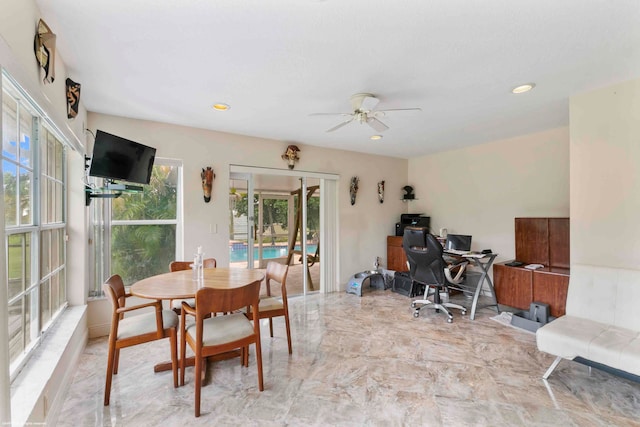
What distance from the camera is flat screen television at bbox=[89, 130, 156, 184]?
90.7 inches

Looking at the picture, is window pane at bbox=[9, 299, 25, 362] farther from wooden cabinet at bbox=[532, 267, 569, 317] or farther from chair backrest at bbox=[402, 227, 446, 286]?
wooden cabinet at bbox=[532, 267, 569, 317]

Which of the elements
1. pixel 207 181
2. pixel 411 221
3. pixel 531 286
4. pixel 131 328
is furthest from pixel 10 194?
pixel 411 221

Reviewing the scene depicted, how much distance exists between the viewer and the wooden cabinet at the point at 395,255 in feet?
17.0

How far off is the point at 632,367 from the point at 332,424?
1940mm

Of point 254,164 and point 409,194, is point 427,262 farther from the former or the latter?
point 254,164

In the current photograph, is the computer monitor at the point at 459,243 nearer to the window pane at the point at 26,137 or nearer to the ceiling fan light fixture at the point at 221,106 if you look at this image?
the ceiling fan light fixture at the point at 221,106

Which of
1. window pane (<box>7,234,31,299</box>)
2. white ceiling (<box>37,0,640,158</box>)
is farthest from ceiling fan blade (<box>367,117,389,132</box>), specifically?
window pane (<box>7,234,31,299</box>)

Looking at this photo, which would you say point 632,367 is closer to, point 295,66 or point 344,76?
point 344,76

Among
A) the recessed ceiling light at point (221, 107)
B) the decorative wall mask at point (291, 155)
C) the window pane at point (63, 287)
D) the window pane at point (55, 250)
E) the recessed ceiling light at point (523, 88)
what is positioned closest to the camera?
the window pane at point (55, 250)

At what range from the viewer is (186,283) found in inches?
93.1

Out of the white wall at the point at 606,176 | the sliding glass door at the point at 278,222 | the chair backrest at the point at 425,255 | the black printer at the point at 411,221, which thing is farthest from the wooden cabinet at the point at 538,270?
the sliding glass door at the point at 278,222

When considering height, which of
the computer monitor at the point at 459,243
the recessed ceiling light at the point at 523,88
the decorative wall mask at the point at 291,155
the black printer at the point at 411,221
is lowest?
the computer monitor at the point at 459,243

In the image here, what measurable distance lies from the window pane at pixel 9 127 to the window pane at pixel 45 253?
720 millimetres

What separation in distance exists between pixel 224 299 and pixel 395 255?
3.92 meters
